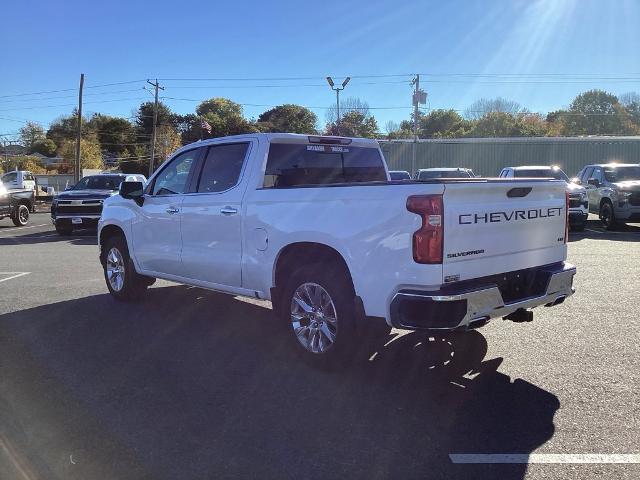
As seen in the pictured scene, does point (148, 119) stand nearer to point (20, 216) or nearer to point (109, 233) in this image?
point (20, 216)

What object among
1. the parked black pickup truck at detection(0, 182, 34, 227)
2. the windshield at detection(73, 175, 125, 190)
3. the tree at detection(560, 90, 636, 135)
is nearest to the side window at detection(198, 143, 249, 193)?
the windshield at detection(73, 175, 125, 190)

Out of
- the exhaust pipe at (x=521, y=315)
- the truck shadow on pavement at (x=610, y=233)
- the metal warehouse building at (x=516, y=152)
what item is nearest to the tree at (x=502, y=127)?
the metal warehouse building at (x=516, y=152)

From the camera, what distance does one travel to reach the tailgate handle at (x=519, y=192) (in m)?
4.45

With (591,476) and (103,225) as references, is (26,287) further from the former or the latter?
(591,476)

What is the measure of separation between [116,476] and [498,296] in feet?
9.25

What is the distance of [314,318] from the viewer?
486 centimetres

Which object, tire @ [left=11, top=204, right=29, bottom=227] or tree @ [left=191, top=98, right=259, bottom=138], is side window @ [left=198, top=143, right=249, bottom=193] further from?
tree @ [left=191, top=98, right=259, bottom=138]

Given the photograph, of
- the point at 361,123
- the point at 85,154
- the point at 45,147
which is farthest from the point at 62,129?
the point at 361,123

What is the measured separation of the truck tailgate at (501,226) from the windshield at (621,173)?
1392cm

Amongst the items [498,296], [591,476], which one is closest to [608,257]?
[498,296]

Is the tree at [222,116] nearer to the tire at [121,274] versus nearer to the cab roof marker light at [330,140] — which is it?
the tire at [121,274]

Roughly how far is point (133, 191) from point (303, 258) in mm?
3080

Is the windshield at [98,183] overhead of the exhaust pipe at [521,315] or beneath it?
overhead

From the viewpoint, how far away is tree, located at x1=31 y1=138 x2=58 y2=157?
9862cm
